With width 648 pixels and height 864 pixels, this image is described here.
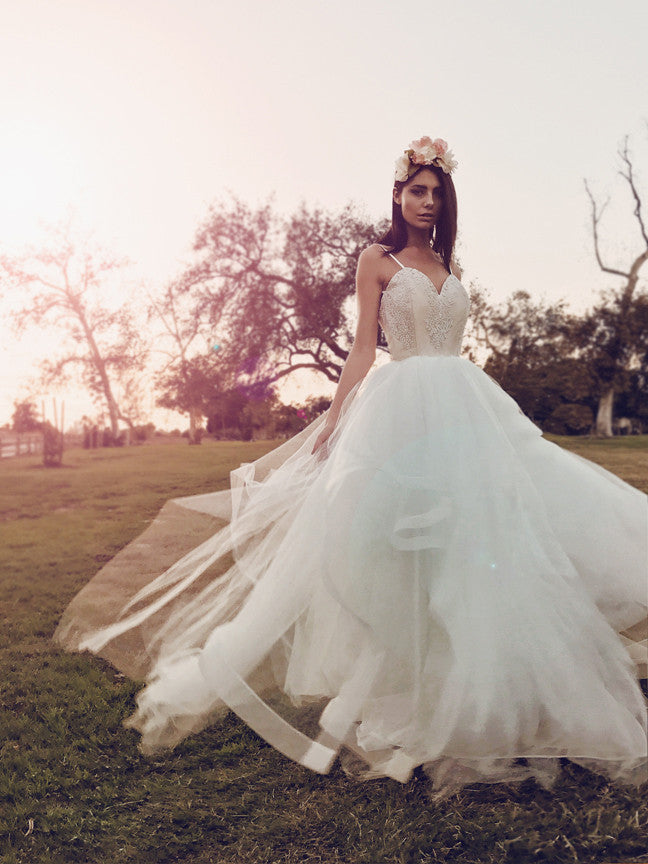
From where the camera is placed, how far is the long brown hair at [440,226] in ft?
10.7

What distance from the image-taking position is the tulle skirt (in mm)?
2328

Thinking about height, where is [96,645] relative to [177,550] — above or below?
below

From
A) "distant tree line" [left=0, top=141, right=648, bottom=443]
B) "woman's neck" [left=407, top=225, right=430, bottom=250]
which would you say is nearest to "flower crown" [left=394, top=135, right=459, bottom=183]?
"woman's neck" [left=407, top=225, right=430, bottom=250]

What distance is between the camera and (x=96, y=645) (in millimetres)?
3867

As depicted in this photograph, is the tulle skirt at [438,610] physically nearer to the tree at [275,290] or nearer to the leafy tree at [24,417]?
the tree at [275,290]

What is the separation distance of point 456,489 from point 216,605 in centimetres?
130

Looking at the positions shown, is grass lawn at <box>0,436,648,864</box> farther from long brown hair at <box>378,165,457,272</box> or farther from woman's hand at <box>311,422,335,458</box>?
long brown hair at <box>378,165,457,272</box>

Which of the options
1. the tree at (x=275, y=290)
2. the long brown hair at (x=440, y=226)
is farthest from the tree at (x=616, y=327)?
the long brown hair at (x=440, y=226)

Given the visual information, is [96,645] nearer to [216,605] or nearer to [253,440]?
[216,605]

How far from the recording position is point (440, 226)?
333 cm

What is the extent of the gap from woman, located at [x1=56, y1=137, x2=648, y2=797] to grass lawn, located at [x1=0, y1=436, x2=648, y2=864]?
0.11m

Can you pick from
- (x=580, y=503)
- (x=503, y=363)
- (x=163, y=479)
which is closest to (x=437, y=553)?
(x=580, y=503)

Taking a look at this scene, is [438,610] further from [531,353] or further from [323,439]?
[531,353]

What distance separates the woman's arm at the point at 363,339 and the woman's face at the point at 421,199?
256 mm
